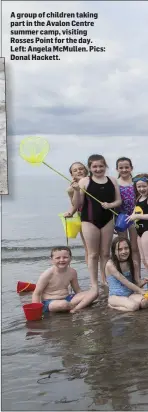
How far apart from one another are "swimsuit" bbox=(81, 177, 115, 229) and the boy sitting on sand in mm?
465

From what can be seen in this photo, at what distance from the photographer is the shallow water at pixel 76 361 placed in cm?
299

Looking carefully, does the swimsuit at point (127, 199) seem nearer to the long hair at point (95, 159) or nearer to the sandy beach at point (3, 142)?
the long hair at point (95, 159)

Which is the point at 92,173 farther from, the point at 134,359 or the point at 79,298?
the point at 134,359

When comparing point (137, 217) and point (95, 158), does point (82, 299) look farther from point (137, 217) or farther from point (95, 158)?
point (95, 158)

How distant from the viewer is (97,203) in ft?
17.8

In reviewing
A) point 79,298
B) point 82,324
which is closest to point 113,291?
point 79,298

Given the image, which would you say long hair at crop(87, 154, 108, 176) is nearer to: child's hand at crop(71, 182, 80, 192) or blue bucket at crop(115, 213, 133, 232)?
child's hand at crop(71, 182, 80, 192)

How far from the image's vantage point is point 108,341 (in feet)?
13.3

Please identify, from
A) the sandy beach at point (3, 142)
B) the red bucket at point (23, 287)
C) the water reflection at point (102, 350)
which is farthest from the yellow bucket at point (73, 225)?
the sandy beach at point (3, 142)

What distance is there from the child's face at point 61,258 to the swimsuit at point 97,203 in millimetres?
514

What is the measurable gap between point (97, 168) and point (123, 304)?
147 cm

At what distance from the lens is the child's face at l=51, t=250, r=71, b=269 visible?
5160 millimetres

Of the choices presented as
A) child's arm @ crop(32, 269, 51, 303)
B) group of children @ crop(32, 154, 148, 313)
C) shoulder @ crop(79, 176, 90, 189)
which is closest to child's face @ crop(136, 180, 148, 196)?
group of children @ crop(32, 154, 148, 313)

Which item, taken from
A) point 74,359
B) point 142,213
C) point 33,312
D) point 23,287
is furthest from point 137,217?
point 74,359
